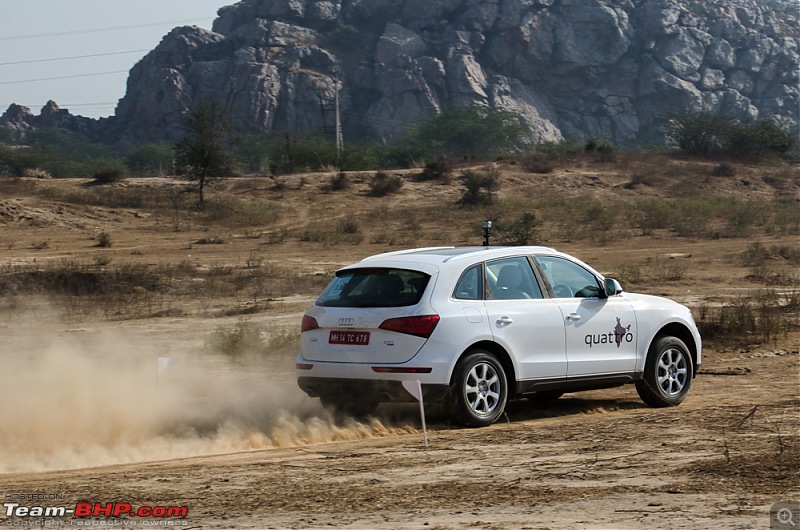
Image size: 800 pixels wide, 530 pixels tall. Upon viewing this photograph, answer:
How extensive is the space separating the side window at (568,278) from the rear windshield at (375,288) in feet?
4.88

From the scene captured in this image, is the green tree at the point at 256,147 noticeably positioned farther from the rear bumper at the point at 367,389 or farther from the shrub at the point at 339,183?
the rear bumper at the point at 367,389

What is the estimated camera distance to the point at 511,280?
9.88 metres

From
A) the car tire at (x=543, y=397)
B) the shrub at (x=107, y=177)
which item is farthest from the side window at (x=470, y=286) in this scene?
the shrub at (x=107, y=177)

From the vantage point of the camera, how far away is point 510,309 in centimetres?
959

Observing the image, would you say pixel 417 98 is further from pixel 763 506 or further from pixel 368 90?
pixel 763 506

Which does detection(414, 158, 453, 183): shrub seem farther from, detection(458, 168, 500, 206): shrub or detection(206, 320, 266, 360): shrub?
detection(206, 320, 266, 360): shrub

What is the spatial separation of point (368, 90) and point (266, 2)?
22454mm

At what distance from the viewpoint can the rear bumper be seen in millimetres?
8961

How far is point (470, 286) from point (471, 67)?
118859mm

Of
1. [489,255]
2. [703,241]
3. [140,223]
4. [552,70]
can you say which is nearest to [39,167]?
[140,223]

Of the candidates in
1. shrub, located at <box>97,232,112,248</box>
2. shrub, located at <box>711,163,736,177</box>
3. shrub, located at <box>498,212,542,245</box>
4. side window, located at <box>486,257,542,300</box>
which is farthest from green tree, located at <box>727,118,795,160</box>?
side window, located at <box>486,257,542,300</box>

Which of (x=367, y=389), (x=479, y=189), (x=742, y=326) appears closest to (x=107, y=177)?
(x=479, y=189)

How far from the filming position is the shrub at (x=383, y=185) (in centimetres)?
4344

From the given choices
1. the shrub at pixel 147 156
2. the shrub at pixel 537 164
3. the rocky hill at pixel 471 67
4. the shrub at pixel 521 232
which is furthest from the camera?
the rocky hill at pixel 471 67
